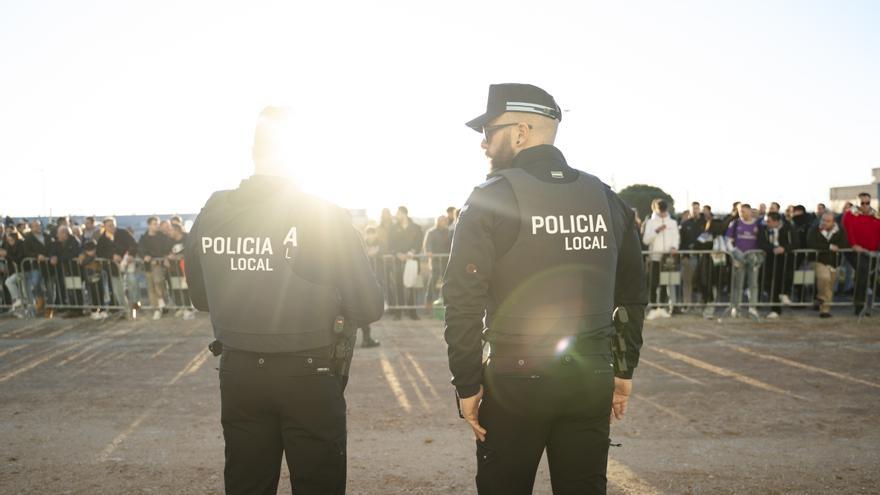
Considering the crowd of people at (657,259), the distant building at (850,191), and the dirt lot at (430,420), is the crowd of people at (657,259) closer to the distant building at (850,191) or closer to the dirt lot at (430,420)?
the dirt lot at (430,420)

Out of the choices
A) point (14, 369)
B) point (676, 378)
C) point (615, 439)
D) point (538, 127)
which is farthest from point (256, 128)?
point (14, 369)

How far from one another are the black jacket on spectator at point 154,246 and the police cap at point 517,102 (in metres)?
11.4

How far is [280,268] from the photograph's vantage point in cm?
268

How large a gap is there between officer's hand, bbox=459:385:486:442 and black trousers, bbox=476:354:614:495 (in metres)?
0.03

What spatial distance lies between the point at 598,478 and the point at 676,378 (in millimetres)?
4949

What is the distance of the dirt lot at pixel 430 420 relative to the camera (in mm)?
4371

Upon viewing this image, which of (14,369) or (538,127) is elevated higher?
(538,127)

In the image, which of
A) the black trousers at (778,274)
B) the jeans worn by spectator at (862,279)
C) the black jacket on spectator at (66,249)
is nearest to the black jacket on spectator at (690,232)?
the black trousers at (778,274)

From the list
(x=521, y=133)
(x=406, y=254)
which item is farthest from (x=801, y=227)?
(x=521, y=133)

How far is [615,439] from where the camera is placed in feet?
16.8

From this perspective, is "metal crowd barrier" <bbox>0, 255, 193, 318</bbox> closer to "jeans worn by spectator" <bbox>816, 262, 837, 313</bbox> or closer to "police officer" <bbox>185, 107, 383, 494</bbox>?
"police officer" <bbox>185, 107, 383, 494</bbox>

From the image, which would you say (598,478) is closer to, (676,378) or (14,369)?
(676,378)

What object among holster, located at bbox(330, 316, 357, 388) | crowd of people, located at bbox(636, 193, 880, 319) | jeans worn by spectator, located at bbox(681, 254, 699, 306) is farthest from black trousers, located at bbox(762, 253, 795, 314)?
holster, located at bbox(330, 316, 357, 388)

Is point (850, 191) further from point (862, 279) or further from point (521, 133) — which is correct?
point (521, 133)
